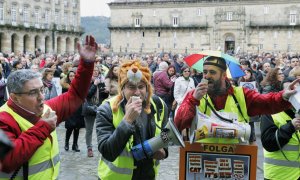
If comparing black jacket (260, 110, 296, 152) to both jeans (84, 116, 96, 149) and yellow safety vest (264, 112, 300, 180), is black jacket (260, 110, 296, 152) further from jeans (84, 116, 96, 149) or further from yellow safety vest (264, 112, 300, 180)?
jeans (84, 116, 96, 149)

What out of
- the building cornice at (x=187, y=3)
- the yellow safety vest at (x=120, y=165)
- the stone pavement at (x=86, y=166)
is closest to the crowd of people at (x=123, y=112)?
the yellow safety vest at (x=120, y=165)

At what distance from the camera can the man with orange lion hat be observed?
3451 mm

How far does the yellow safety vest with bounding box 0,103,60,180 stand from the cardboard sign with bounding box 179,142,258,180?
1.07 meters

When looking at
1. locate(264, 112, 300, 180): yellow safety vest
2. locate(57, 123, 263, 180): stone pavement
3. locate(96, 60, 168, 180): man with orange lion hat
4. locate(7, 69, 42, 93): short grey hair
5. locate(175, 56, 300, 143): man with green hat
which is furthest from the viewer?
locate(57, 123, 263, 180): stone pavement

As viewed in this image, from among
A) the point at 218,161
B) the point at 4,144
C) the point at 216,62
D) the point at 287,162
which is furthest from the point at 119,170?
the point at 4,144

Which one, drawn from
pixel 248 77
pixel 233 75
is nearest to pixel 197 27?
pixel 248 77

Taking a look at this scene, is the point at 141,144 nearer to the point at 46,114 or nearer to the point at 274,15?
the point at 46,114

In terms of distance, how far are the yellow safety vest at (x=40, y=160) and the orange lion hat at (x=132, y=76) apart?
2.03 feet

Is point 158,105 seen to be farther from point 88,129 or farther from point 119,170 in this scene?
point 88,129

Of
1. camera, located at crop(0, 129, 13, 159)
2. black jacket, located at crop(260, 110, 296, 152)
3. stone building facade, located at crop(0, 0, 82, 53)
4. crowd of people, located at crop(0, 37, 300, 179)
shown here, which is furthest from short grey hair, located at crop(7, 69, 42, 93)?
stone building facade, located at crop(0, 0, 82, 53)

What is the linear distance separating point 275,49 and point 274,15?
4762 millimetres

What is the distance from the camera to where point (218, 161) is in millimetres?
3650

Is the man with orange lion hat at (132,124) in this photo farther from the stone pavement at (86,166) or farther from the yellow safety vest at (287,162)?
the stone pavement at (86,166)

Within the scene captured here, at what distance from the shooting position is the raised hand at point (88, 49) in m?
3.52
